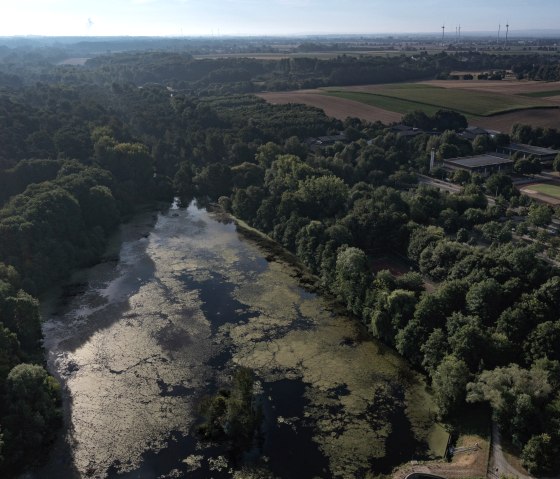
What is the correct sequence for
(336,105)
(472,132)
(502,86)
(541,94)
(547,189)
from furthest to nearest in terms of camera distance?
1. (502,86)
2. (541,94)
3. (336,105)
4. (472,132)
5. (547,189)

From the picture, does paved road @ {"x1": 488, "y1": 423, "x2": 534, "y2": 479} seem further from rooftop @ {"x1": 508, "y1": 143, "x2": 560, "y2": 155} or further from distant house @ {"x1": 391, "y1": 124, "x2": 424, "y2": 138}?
distant house @ {"x1": 391, "y1": 124, "x2": 424, "y2": 138}

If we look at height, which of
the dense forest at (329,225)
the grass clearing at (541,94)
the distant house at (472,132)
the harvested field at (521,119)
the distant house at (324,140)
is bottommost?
the dense forest at (329,225)

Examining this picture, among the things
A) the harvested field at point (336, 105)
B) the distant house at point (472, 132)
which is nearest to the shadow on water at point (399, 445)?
the distant house at point (472, 132)

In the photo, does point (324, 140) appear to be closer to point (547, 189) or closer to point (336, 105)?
point (336, 105)

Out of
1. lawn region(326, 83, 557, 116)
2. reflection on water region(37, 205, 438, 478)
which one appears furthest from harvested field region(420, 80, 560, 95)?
reflection on water region(37, 205, 438, 478)

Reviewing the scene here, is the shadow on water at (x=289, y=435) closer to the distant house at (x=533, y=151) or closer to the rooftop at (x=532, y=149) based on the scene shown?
the distant house at (x=533, y=151)

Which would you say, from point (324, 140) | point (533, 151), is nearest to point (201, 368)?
point (324, 140)

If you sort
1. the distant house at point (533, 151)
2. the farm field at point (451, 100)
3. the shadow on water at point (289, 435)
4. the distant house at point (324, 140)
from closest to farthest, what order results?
the shadow on water at point (289, 435), the distant house at point (533, 151), the distant house at point (324, 140), the farm field at point (451, 100)
